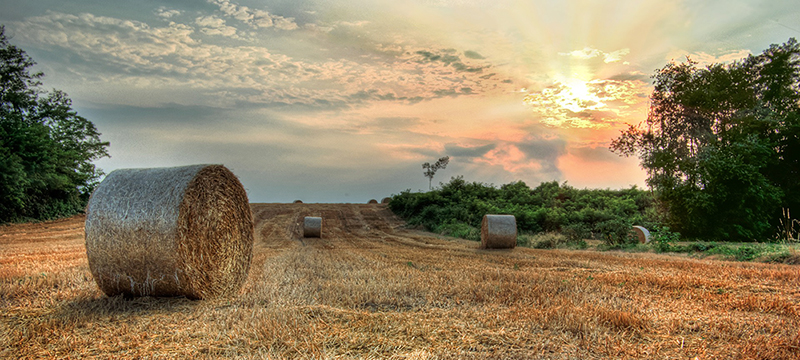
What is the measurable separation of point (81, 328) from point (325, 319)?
271cm

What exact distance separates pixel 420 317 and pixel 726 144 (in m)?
21.6

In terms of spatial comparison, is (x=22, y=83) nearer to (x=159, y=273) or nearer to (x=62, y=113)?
(x=62, y=113)

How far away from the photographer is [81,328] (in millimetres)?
4969

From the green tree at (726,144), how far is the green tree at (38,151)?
1306 inches

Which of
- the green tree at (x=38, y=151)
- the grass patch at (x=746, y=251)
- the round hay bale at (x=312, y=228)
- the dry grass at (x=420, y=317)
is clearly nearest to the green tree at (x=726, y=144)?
the grass patch at (x=746, y=251)

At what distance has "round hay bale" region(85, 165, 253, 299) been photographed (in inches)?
250

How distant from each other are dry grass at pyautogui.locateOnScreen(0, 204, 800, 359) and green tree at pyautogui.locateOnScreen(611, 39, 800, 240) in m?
10.9

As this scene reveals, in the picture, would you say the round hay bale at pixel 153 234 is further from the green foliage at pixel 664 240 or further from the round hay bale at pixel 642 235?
the round hay bale at pixel 642 235

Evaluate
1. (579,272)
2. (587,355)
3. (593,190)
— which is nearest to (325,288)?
(587,355)

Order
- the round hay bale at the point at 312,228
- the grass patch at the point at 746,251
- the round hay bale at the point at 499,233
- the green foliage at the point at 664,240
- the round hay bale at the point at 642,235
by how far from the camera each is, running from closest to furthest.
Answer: the grass patch at the point at 746,251, the green foliage at the point at 664,240, the round hay bale at the point at 499,233, the round hay bale at the point at 642,235, the round hay bale at the point at 312,228

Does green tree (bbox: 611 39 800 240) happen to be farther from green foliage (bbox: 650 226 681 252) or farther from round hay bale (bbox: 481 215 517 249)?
round hay bale (bbox: 481 215 517 249)

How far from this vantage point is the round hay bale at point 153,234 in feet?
20.9

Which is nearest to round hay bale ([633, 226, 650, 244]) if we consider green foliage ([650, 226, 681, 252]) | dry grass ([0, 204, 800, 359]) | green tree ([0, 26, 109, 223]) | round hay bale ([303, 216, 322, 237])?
green foliage ([650, 226, 681, 252])

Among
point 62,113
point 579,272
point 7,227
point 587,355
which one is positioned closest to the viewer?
point 587,355
